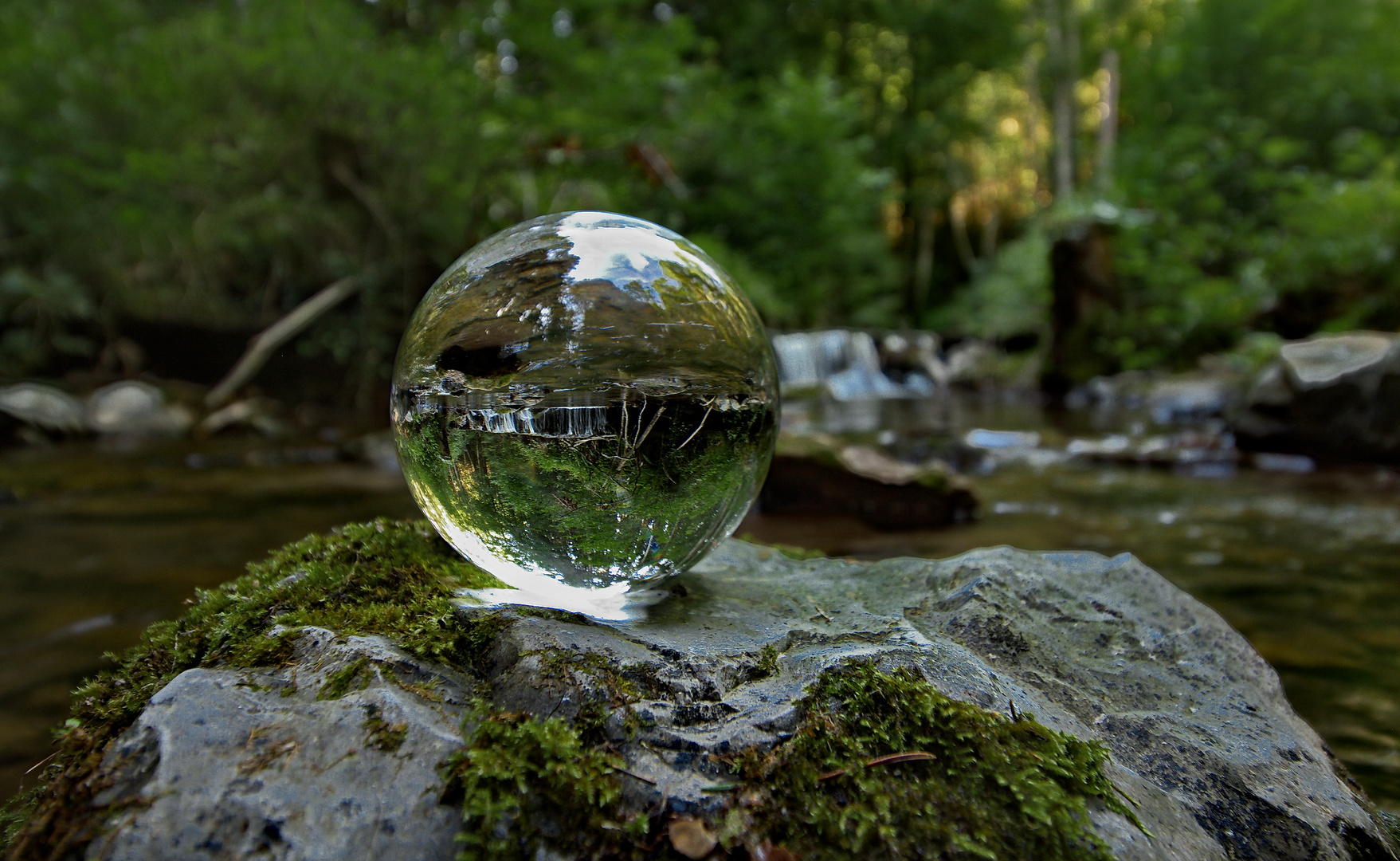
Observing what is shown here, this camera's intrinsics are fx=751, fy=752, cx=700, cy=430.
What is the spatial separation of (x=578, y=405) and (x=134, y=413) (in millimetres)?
12161

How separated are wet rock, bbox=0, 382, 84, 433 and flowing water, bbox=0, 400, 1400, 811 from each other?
1144 mm

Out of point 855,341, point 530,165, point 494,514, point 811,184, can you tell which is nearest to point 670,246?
point 494,514

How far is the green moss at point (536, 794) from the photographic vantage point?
4.17 feet

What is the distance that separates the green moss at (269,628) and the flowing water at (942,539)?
46.7 inches

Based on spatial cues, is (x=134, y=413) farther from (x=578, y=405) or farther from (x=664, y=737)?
(x=664, y=737)

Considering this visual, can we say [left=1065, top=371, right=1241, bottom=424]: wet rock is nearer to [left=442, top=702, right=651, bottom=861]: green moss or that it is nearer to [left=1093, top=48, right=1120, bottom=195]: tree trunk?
[left=442, top=702, right=651, bottom=861]: green moss

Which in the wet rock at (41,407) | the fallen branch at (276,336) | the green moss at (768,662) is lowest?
the green moss at (768,662)

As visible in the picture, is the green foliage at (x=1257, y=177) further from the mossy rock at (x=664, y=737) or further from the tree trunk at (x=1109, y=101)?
the mossy rock at (x=664, y=737)

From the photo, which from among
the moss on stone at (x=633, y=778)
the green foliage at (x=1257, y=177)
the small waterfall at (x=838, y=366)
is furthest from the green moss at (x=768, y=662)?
the small waterfall at (x=838, y=366)

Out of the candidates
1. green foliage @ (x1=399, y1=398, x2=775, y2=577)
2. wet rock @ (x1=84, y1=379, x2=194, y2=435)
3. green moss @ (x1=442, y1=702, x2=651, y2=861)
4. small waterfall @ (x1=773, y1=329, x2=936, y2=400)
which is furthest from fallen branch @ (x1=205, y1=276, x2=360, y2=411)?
green moss @ (x1=442, y1=702, x2=651, y2=861)

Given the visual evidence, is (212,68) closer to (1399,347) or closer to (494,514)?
(494,514)

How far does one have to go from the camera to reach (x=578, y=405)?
187 centimetres

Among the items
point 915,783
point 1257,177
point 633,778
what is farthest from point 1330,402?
point 633,778

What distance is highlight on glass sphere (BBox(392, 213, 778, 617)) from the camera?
Answer: 1.88 m
